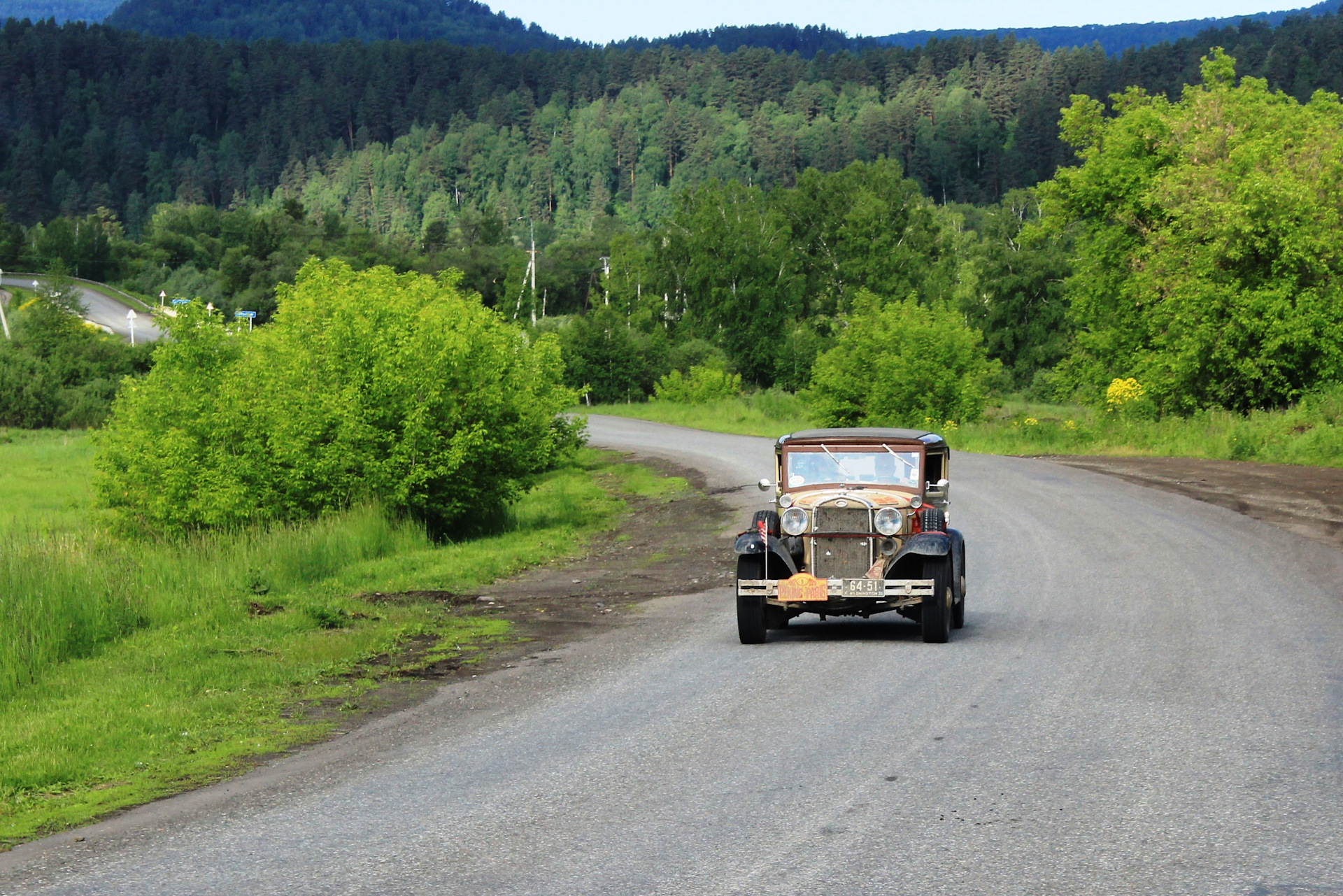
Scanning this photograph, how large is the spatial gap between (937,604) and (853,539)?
102 cm

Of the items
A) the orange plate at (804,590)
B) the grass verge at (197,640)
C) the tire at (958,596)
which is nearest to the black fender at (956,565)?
the tire at (958,596)

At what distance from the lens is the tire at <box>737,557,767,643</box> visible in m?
13.2

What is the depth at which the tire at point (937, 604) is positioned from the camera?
12.8 m

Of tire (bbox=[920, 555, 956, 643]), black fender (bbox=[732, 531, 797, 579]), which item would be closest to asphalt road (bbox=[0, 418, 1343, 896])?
tire (bbox=[920, 555, 956, 643])

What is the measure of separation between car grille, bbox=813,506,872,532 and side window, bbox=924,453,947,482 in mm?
1062

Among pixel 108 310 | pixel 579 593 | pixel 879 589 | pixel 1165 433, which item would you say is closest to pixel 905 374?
pixel 1165 433

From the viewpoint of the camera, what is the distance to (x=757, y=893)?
20.2 feet

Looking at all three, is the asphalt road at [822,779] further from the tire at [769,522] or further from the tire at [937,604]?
the tire at [769,522]

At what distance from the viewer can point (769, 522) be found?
536 inches

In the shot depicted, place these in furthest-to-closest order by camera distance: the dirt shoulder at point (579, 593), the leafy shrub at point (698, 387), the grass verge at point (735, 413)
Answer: the leafy shrub at point (698, 387)
the grass verge at point (735, 413)
the dirt shoulder at point (579, 593)

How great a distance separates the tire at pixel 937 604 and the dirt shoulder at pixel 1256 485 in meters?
9.75

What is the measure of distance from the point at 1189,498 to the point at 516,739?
66.7ft

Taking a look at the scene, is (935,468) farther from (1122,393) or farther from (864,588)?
(1122,393)

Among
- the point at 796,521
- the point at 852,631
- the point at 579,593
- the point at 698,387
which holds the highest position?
the point at 796,521
